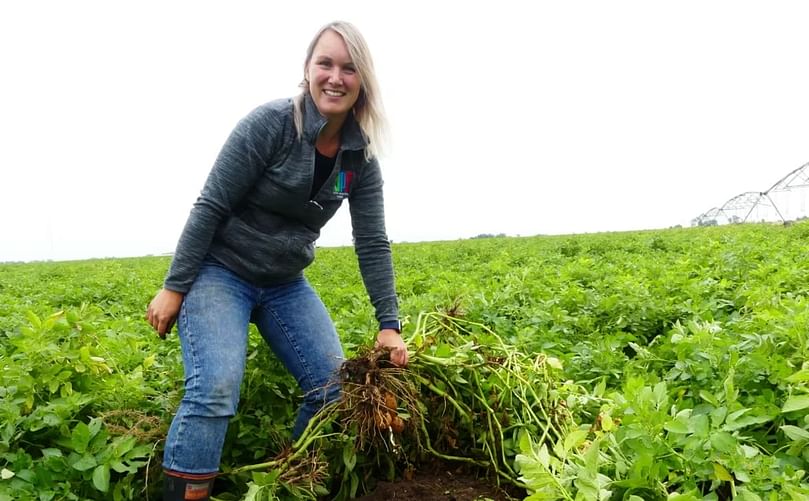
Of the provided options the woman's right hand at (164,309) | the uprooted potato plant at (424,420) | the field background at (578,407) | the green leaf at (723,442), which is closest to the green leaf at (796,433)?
the field background at (578,407)

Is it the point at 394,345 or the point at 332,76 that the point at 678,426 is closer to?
the point at 394,345

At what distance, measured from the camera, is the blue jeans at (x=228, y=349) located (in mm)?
1998

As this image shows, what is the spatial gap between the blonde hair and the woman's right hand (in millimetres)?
760

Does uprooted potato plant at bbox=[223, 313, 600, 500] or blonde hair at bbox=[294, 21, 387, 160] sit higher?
blonde hair at bbox=[294, 21, 387, 160]

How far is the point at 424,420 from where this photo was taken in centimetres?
228

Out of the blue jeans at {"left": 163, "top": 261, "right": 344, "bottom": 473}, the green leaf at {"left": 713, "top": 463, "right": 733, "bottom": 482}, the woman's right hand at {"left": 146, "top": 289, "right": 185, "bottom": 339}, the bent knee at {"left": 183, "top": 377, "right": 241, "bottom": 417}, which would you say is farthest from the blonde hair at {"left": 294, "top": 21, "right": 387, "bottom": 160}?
the green leaf at {"left": 713, "top": 463, "right": 733, "bottom": 482}

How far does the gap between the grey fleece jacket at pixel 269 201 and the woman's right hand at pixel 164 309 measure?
1.4 inches

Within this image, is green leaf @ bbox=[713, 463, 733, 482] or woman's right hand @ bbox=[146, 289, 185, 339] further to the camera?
woman's right hand @ bbox=[146, 289, 185, 339]

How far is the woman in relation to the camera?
2.07 m

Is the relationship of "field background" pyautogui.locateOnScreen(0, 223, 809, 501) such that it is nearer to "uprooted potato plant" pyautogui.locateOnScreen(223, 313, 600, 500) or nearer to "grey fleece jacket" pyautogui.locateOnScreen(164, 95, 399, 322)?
"uprooted potato plant" pyautogui.locateOnScreen(223, 313, 600, 500)

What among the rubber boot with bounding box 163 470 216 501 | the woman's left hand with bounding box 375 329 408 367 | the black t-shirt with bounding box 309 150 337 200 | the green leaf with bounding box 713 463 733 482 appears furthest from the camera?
the black t-shirt with bounding box 309 150 337 200

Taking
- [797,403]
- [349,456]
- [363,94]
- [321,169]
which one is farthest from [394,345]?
[797,403]

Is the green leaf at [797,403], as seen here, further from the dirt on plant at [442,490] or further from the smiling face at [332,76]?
the smiling face at [332,76]

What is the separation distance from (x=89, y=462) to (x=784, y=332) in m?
2.50
